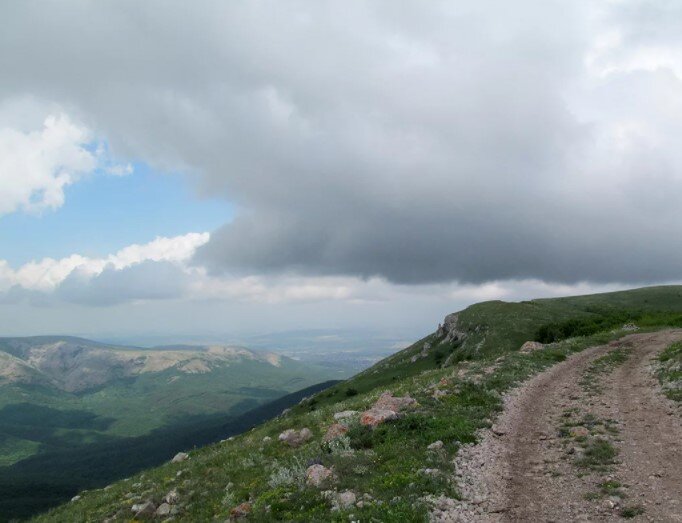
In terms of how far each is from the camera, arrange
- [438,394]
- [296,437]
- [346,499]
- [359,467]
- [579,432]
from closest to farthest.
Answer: [346,499] → [359,467] → [579,432] → [296,437] → [438,394]

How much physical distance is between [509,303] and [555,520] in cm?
9745

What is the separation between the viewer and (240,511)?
14000mm

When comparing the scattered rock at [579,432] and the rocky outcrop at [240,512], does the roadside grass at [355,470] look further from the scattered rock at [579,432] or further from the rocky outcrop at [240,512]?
the scattered rock at [579,432]

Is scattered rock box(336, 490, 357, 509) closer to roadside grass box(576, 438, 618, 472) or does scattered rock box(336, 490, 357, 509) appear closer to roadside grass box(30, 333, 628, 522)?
roadside grass box(30, 333, 628, 522)

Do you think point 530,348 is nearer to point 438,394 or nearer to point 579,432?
point 438,394

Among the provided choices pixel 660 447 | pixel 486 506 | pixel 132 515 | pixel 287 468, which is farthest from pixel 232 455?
pixel 660 447

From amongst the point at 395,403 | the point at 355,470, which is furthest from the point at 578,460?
the point at 395,403

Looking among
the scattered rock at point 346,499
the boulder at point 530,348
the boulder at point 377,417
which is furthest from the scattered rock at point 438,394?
the boulder at point 530,348

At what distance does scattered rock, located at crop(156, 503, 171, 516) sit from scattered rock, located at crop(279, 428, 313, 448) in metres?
6.27

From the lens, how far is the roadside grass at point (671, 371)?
21.4 metres

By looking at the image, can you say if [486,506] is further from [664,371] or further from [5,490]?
[5,490]

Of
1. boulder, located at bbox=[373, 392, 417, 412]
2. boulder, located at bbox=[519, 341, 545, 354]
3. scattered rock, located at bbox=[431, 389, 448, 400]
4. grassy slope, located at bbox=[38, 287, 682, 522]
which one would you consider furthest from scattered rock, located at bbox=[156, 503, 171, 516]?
boulder, located at bbox=[519, 341, 545, 354]

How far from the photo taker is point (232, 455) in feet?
78.8

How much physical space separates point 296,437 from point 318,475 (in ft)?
29.3
